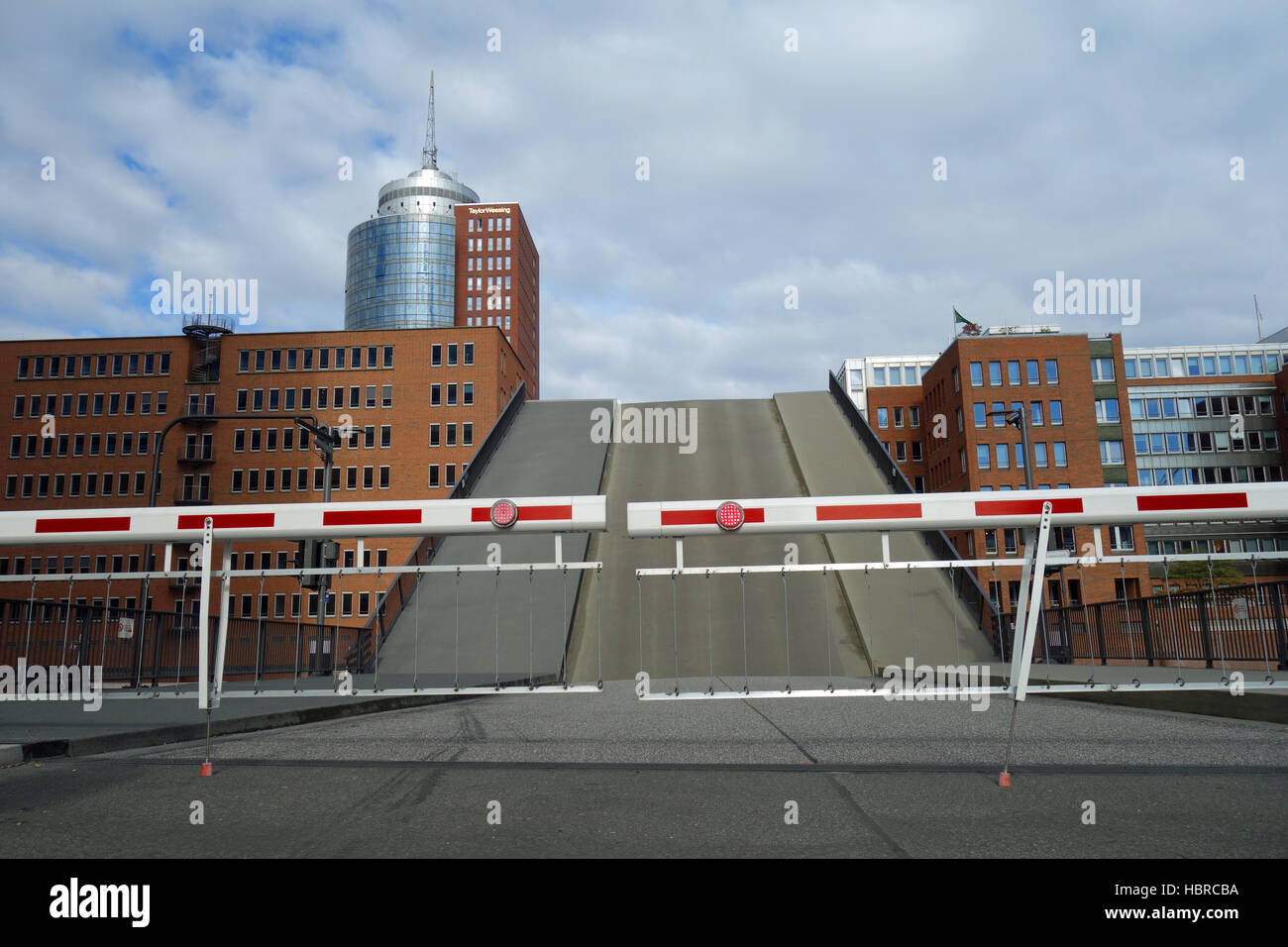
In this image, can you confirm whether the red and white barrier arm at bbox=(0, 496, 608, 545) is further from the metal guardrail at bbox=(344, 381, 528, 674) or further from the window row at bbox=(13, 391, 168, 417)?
the window row at bbox=(13, 391, 168, 417)

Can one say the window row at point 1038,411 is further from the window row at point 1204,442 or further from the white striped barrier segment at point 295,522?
the white striped barrier segment at point 295,522

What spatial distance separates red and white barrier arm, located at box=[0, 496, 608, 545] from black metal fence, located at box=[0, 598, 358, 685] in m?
4.22

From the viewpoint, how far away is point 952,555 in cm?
2605

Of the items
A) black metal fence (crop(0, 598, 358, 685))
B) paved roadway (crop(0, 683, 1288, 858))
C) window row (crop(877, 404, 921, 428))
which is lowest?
paved roadway (crop(0, 683, 1288, 858))

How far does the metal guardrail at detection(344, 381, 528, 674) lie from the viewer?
20791 millimetres

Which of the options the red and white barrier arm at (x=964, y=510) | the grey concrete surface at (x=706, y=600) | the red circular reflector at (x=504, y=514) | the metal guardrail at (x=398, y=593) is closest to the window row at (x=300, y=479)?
the metal guardrail at (x=398, y=593)

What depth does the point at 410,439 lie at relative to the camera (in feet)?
284

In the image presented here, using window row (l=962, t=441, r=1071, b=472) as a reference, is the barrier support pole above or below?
below
